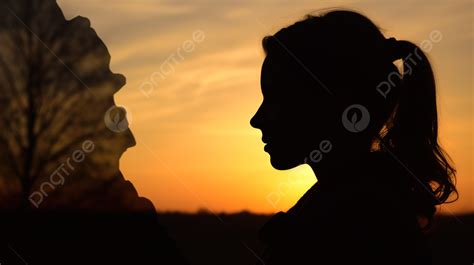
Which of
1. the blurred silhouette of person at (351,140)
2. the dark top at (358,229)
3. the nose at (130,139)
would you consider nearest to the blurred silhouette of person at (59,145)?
the nose at (130,139)

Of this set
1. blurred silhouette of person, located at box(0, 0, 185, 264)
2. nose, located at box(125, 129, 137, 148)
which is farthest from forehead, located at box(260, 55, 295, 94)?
nose, located at box(125, 129, 137, 148)

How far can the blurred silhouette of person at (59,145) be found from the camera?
4273 millimetres

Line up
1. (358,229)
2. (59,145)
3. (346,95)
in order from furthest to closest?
(59,145) < (346,95) < (358,229)

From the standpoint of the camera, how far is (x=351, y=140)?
190cm

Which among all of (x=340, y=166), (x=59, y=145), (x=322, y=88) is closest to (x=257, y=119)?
(x=322, y=88)

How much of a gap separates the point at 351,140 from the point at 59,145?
436cm

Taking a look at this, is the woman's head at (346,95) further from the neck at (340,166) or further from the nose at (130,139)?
the nose at (130,139)

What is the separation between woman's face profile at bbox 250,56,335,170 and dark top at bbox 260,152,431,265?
0.29 meters

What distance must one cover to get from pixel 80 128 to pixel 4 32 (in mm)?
1530

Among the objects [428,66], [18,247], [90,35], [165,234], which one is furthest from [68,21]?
[428,66]

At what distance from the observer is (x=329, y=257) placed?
153cm

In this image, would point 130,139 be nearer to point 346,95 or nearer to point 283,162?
point 283,162

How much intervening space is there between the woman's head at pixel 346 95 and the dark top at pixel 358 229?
0.25 meters

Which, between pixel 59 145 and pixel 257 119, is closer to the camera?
pixel 257 119
